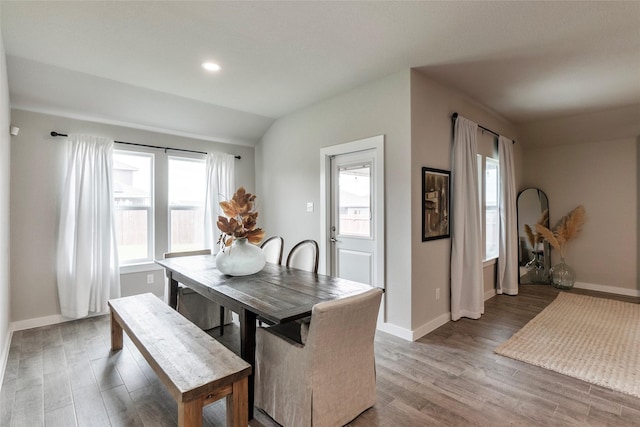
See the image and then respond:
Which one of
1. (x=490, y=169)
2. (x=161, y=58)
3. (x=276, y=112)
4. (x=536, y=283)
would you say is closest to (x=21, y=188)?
(x=161, y=58)

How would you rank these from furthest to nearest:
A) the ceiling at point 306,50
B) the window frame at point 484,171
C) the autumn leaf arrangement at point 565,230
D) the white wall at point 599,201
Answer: the autumn leaf arrangement at point 565,230 < the white wall at point 599,201 < the window frame at point 484,171 < the ceiling at point 306,50

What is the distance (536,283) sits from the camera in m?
5.10

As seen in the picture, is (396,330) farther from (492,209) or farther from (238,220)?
(492,209)

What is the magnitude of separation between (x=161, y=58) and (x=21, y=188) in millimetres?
2130

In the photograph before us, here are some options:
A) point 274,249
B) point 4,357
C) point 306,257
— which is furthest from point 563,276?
point 4,357

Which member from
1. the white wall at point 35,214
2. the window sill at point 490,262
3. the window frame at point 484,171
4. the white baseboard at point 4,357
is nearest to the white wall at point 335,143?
the window frame at point 484,171

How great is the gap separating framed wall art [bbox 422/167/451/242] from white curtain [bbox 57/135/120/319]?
3.63m

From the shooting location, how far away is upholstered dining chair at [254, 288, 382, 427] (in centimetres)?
157

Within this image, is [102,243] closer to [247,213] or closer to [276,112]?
[247,213]

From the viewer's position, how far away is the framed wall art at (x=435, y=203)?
309cm

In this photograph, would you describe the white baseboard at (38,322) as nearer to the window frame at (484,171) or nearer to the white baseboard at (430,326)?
the white baseboard at (430,326)

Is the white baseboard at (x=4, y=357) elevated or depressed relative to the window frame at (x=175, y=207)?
depressed

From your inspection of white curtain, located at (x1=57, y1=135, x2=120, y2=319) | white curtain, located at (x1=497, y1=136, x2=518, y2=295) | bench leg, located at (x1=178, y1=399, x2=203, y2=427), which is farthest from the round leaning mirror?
white curtain, located at (x1=57, y1=135, x2=120, y2=319)

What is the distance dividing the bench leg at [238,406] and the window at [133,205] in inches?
125
